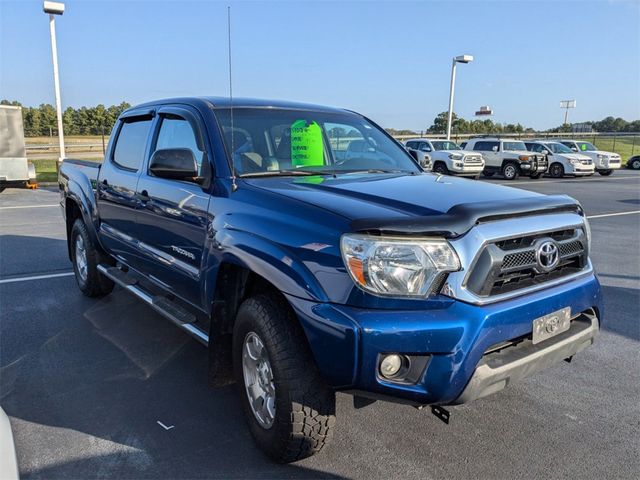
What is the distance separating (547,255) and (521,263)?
0.68 ft

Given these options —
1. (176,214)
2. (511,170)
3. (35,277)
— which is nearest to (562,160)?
(511,170)

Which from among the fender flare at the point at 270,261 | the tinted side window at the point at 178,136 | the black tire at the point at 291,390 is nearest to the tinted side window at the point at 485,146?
the tinted side window at the point at 178,136

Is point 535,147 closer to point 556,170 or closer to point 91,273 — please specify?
point 556,170

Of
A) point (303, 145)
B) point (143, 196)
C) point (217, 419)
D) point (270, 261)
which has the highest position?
point (303, 145)

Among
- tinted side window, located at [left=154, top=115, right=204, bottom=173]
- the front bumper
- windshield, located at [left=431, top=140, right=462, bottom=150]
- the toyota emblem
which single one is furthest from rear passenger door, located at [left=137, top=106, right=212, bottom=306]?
windshield, located at [left=431, top=140, right=462, bottom=150]

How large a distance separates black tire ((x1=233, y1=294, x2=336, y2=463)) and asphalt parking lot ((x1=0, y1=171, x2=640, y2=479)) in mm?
175

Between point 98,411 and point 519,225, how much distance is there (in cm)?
272

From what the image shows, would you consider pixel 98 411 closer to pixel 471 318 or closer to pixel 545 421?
pixel 471 318

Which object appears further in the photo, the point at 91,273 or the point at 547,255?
the point at 91,273

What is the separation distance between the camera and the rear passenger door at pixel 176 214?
3336 millimetres

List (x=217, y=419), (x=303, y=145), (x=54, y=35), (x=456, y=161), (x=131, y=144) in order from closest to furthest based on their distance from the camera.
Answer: (x=217, y=419)
(x=303, y=145)
(x=131, y=144)
(x=54, y=35)
(x=456, y=161)

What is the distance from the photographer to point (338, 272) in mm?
2346

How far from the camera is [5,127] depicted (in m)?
15.4

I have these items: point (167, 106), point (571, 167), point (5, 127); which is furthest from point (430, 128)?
point (167, 106)
